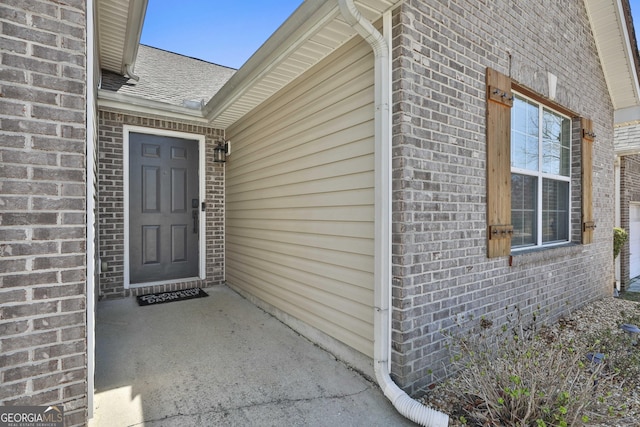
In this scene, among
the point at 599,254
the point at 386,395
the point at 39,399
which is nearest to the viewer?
the point at 39,399

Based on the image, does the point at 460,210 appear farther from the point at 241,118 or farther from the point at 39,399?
the point at 241,118

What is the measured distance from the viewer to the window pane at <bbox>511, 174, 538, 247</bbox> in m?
3.47

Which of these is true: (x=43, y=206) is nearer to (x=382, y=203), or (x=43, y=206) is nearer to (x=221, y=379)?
(x=221, y=379)

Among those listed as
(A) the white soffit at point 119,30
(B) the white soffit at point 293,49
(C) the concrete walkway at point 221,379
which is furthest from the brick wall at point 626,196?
(A) the white soffit at point 119,30

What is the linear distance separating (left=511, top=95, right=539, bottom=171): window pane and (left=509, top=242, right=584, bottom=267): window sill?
0.91 m

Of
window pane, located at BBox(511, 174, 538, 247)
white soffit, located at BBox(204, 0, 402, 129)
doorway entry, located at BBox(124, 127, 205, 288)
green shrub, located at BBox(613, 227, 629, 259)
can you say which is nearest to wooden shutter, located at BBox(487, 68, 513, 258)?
window pane, located at BBox(511, 174, 538, 247)

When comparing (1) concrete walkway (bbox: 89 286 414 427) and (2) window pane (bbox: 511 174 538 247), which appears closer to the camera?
(1) concrete walkway (bbox: 89 286 414 427)

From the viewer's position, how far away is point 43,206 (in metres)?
1.53

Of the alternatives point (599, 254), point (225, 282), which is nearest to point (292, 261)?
point (225, 282)

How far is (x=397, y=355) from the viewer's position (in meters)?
2.21

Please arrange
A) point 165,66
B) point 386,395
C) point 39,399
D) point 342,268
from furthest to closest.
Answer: point 165,66, point 342,268, point 386,395, point 39,399

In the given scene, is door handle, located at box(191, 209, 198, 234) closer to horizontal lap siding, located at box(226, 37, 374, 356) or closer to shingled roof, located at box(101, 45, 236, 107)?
horizontal lap siding, located at box(226, 37, 374, 356)

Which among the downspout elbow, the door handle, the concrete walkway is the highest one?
the downspout elbow

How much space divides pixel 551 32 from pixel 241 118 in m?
3.94
